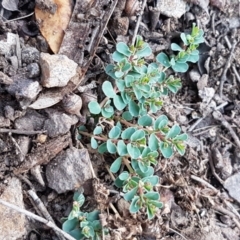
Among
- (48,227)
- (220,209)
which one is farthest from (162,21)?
(48,227)

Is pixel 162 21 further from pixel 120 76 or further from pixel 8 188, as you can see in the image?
pixel 8 188

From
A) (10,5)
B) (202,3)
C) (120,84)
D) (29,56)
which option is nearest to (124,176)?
(120,84)

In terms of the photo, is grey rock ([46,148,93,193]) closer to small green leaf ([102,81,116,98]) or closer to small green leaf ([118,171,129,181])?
small green leaf ([118,171,129,181])

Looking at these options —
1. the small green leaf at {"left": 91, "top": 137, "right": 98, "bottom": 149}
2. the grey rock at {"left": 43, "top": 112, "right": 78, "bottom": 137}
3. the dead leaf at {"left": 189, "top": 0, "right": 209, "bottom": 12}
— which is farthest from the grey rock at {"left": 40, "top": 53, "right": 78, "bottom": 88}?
the dead leaf at {"left": 189, "top": 0, "right": 209, "bottom": 12}

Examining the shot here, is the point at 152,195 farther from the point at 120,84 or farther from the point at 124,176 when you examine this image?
the point at 120,84

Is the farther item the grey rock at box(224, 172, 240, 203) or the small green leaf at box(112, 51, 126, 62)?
the grey rock at box(224, 172, 240, 203)

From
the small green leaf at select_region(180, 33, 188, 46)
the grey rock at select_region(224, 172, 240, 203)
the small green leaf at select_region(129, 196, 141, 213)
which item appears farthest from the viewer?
the grey rock at select_region(224, 172, 240, 203)
